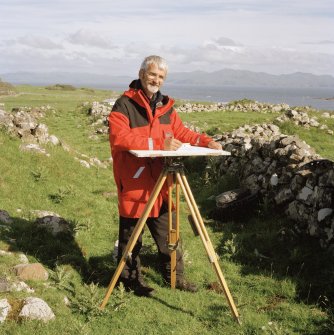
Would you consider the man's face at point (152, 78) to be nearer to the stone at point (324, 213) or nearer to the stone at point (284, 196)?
the stone at point (324, 213)

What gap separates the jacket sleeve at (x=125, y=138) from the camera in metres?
6.30

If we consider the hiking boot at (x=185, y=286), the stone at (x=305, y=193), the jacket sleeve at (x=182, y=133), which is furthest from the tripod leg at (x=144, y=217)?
the stone at (x=305, y=193)

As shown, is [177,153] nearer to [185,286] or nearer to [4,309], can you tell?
[185,286]

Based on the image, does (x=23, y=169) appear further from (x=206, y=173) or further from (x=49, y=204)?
(x=206, y=173)

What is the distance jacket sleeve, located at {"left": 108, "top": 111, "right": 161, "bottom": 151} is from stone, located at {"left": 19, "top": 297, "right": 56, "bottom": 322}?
2736mm

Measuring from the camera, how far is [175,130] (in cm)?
756

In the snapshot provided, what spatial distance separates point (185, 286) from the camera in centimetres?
803

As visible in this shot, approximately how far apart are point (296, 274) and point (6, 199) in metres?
8.03

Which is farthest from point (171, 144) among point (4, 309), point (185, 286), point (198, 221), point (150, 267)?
point (150, 267)

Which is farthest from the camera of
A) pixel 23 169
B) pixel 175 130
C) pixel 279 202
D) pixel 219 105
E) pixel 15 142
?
pixel 219 105

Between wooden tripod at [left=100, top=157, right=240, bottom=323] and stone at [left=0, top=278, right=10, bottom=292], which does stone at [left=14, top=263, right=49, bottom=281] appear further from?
wooden tripod at [left=100, top=157, right=240, bottom=323]

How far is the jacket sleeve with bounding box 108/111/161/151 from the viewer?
630cm

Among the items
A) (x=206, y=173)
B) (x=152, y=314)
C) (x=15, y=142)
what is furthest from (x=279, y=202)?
(x=15, y=142)

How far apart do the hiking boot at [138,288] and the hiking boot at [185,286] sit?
25.6 inches
